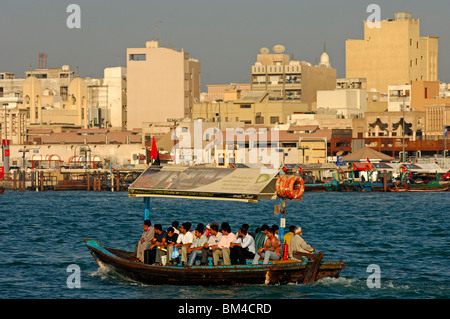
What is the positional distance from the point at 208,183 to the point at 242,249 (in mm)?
2999

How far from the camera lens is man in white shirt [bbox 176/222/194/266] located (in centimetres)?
3619

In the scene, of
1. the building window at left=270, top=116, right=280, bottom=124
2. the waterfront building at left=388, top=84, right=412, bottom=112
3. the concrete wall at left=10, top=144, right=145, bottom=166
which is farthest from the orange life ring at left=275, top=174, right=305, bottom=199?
the waterfront building at left=388, top=84, right=412, bottom=112

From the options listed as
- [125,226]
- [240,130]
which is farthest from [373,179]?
[125,226]

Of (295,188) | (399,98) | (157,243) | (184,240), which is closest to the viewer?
(295,188)

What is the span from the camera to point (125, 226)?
66.8 metres

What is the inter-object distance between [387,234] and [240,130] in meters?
95.8

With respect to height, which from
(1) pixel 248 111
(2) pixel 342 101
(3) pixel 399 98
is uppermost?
(3) pixel 399 98

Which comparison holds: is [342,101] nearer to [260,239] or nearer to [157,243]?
[157,243]

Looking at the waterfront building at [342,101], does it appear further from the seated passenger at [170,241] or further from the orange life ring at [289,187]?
the orange life ring at [289,187]

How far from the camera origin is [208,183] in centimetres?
3700

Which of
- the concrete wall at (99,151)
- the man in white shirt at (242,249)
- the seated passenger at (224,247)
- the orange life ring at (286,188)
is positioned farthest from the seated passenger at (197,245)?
the concrete wall at (99,151)

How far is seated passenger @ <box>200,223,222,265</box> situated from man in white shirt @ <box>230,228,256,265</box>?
29.9 inches

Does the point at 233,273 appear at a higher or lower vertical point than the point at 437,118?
lower

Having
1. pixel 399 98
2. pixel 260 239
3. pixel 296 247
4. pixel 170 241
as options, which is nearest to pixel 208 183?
pixel 170 241
